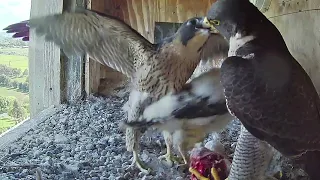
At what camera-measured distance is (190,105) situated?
6.32ft

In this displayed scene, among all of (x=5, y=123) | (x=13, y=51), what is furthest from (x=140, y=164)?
A: (x=13, y=51)

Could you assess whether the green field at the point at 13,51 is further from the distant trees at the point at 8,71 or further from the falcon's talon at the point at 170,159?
the falcon's talon at the point at 170,159

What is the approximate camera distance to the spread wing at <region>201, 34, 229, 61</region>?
2.24 meters

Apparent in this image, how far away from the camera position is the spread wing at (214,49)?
2242mm

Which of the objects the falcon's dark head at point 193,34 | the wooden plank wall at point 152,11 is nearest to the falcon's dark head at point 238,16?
the falcon's dark head at point 193,34

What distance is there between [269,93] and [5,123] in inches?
45.9

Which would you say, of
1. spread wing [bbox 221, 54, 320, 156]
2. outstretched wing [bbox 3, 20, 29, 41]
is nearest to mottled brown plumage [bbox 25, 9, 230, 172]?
outstretched wing [bbox 3, 20, 29, 41]

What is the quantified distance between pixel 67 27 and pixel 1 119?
47 centimetres

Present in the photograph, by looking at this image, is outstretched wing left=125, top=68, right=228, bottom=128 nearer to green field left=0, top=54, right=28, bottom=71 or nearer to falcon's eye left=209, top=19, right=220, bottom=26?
falcon's eye left=209, top=19, right=220, bottom=26

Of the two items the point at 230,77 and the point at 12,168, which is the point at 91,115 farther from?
the point at 230,77

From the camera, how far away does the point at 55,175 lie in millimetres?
1843

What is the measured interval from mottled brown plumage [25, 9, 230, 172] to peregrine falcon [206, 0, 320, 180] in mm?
379

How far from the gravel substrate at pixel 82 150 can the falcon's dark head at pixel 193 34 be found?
509mm

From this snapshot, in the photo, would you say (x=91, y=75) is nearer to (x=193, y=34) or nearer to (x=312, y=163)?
(x=193, y=34)
